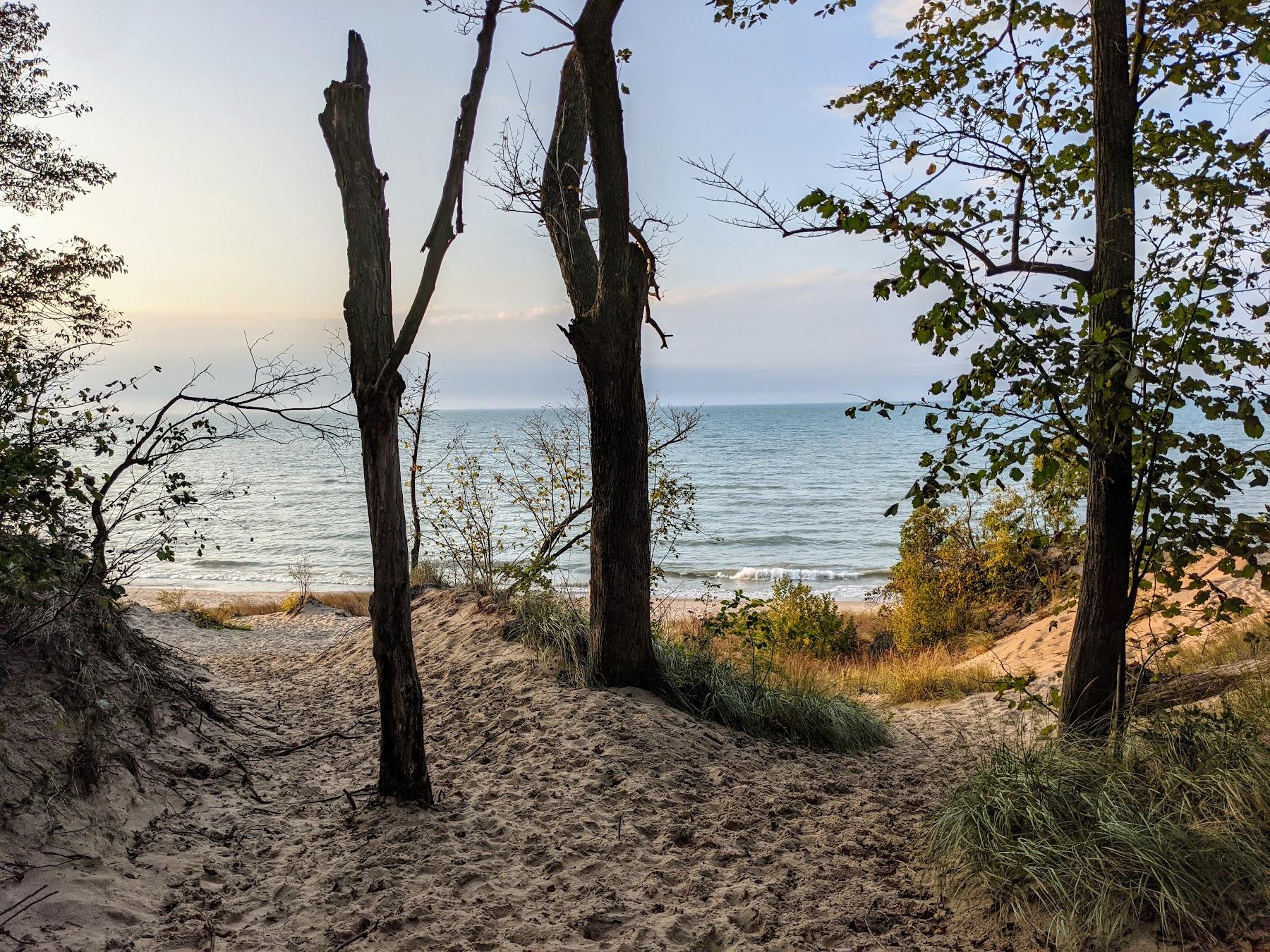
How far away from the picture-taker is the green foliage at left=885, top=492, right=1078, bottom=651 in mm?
14203

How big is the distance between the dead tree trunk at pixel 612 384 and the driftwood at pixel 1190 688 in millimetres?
3470

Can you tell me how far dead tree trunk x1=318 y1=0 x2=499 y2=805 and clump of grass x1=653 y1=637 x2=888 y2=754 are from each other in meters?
2.54

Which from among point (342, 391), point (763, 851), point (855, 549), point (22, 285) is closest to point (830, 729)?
point (763, 851)

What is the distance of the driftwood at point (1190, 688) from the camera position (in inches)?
195

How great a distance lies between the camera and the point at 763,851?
4426mm

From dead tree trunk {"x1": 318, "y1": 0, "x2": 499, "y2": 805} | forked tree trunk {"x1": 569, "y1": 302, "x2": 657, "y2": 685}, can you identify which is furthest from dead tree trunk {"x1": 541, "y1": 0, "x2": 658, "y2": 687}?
dead tree trunk {"x1": 318, "y1": 0, "x2": 499, "y2": 805}

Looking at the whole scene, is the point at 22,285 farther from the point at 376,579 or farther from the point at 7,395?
the point at 376,579

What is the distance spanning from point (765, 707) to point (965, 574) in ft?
31.0

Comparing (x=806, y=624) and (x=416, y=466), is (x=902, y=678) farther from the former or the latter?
(x=416, y=466)

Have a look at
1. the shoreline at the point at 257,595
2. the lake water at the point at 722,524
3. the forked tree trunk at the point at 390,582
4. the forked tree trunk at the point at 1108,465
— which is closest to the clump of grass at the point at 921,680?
the forked tree trunk at the point at 1108,465

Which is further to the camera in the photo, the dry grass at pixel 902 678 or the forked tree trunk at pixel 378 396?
the dry grass at pixel 902 678

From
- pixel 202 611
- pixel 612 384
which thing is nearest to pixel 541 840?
pixel 612 384

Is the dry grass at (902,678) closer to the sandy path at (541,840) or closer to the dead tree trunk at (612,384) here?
the dead tree trunk at (612,384)

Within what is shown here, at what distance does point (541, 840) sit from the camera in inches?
178
